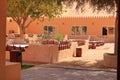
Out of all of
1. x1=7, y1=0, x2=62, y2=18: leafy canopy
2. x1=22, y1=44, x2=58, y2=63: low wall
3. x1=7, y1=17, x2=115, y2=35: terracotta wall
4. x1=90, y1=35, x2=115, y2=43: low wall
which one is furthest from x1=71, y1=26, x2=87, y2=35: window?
x1=22, y1=44, x2=58, y2=63: low wall

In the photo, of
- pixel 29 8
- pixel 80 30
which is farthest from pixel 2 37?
pixel 80 30

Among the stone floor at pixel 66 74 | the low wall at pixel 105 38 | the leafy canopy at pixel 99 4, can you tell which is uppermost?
the leafy canopy at pixel 99 4

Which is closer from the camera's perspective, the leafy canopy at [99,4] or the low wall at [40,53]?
the leafy canopy at [99,4]

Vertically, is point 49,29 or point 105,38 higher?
point 49,29

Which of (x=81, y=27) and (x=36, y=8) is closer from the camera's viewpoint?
(x=36, y=8)

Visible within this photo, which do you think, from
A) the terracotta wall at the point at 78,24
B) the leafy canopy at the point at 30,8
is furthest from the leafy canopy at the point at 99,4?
the terracotta wall at the point at 78,24

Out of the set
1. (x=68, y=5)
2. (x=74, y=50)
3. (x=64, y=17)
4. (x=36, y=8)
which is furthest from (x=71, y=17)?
(x=68, y=5)

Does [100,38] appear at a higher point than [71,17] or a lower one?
lower

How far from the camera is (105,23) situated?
4181 cm

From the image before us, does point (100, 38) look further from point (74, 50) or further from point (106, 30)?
point (74, 50)

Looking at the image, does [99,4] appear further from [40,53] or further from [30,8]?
[30,8]

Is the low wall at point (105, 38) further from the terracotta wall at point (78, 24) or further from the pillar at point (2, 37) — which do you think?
the pillar at point (2, 37)

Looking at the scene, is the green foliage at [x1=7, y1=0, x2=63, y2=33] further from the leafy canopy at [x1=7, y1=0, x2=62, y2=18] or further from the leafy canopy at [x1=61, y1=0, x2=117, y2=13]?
the leafy canopy at [x1=61, y1=0, x2=117, y2=13]

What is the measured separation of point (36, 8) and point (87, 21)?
11147 millimetres
